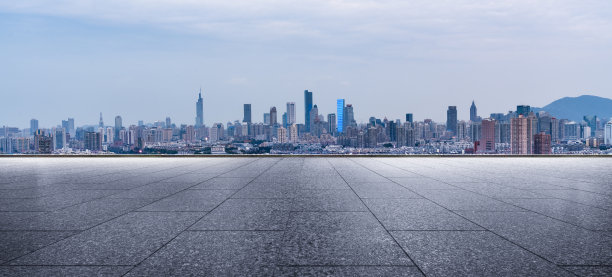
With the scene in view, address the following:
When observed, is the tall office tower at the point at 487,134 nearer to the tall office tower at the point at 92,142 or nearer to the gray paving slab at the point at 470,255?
the tall office tower at the point at 92,142

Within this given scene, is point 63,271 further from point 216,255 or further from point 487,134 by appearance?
point 487,134

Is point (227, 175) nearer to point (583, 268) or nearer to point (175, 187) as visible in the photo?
point (175, 187)

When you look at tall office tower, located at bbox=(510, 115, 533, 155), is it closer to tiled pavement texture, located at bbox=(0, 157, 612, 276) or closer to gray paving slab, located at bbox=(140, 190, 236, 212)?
tiled pavement texture, located at bbox=(0, 157, 612, 276)

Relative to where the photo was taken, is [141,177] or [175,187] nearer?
[175,187]

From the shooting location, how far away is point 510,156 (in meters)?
22.7

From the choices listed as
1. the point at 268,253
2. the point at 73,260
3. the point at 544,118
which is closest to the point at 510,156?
the point at 268,253

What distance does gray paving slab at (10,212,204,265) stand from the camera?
4.41m

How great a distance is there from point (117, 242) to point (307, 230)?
8.96 feet

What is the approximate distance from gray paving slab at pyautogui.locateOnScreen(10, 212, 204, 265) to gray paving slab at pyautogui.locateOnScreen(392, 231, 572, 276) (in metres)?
3.44

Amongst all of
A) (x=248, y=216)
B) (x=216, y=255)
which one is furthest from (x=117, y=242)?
(x=248, y=216)

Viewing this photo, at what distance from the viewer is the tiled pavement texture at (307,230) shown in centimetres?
420

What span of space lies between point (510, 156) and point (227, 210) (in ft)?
68.9

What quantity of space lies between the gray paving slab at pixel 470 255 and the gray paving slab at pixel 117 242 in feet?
11.3

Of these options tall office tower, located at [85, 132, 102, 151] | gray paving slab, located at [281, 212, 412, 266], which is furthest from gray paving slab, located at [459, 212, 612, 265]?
tall office tower, located at [85, 132, 102, 151]
